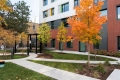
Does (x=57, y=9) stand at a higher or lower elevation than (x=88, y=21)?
higher

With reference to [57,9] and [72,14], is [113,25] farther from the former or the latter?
[57,9]

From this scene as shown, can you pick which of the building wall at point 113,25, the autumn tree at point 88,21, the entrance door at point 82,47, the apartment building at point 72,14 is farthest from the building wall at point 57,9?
the autumn tree at point 88,21

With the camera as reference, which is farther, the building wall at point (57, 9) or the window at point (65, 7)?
the window at point (65, 7)

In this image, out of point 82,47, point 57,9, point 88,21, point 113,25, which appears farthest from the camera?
point 57,9

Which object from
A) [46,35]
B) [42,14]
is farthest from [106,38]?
[42,14]

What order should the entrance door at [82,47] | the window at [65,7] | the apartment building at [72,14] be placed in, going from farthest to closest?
the window at [65,7], the entrance door at [82,47], the apartment building at [72,14]

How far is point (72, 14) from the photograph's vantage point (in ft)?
83.6

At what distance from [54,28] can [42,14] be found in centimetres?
673

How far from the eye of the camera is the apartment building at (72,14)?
1894 cm

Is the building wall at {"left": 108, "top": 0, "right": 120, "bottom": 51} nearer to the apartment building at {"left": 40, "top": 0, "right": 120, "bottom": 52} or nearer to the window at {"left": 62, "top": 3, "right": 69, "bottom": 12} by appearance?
the apartment building at {"left": 40, "top": 0, "right": 120, "bottom": 52}

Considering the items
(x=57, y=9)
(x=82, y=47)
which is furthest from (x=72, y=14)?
(x=82, y=47)

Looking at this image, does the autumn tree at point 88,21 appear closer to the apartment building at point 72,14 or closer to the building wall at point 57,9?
the apartment building at point 72,14

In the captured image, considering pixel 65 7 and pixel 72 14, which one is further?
pixel 65 7

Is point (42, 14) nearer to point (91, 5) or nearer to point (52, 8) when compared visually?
point (52, 8)
